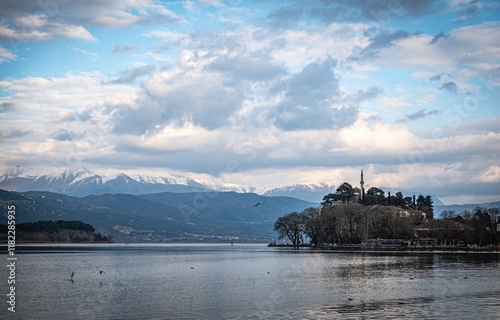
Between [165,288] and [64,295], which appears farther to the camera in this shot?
[165,288]

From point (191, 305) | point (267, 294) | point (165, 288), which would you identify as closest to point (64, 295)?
point (165, 288)

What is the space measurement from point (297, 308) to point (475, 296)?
21458mm

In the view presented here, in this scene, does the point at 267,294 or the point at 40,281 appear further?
the point at 40,281

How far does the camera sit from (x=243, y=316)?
50.4 metres

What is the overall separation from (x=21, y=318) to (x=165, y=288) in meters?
26.6

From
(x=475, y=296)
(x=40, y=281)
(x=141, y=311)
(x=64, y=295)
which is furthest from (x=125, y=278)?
(x=475, y=296)

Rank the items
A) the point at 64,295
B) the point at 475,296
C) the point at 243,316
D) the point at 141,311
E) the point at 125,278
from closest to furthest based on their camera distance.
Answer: the point at 243,316
the point at 141,311
the point at 475,296
the point at 64,295
the point at 125,278

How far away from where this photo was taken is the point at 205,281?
86562mm

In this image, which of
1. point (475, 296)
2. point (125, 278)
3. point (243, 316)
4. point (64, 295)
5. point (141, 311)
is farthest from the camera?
point (125, 278)

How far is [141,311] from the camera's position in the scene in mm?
54656

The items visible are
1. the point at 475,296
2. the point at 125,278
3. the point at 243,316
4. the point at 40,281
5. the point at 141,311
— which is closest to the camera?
the point at 243,316

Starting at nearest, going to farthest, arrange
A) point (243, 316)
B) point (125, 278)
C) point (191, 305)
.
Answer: point (243, 316) → point (191, 305) → point (125, 278)

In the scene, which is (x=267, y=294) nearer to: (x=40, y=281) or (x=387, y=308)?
(x=387, y=308)

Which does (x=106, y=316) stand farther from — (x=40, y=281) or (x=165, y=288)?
(x=40, y=281)
